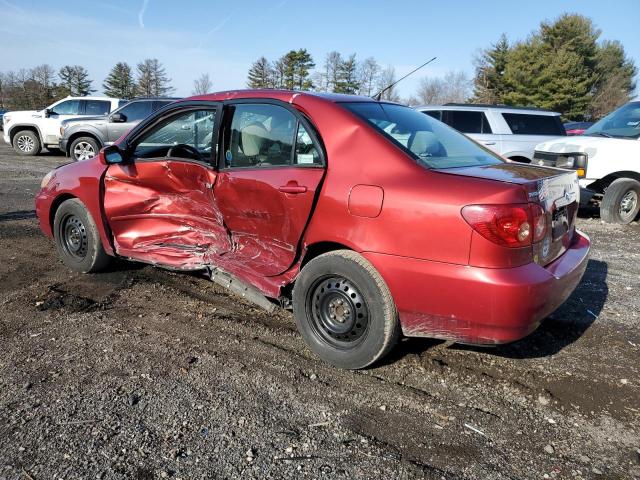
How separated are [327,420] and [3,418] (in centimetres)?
163

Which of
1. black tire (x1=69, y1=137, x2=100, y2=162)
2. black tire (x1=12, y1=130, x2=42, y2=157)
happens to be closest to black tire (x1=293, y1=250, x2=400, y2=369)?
black tire (x1=69, y1=137, x2=100, y2=162)

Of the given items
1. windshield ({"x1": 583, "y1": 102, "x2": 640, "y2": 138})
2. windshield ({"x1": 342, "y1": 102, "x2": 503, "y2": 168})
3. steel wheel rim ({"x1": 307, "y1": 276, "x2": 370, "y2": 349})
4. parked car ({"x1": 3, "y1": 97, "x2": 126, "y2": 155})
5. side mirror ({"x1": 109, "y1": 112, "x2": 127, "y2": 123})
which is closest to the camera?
steel wheel rim ({"x1": 307, "y1": 276, "x2": 370, "y2": 349})

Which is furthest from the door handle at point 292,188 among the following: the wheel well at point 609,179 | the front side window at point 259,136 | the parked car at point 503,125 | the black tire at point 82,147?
the black tire at point 82,147

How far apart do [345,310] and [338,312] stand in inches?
2.4

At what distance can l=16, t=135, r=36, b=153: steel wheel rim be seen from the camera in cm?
1623

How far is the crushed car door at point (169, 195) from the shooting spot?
379 centimetres

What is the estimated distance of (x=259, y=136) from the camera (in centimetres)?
349

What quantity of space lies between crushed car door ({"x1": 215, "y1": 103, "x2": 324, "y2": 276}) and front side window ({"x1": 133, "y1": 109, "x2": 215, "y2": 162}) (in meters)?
0.41

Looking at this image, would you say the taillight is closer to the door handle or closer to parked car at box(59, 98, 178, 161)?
the door handle

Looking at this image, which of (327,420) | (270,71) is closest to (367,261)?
(327,420)

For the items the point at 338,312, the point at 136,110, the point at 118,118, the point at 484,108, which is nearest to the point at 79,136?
the point at 136,110

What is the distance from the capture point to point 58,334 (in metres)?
3.42

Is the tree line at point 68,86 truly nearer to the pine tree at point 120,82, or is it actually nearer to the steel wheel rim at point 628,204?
the pine tree at point 120,82

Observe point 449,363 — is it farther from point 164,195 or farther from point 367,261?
point 164,195
